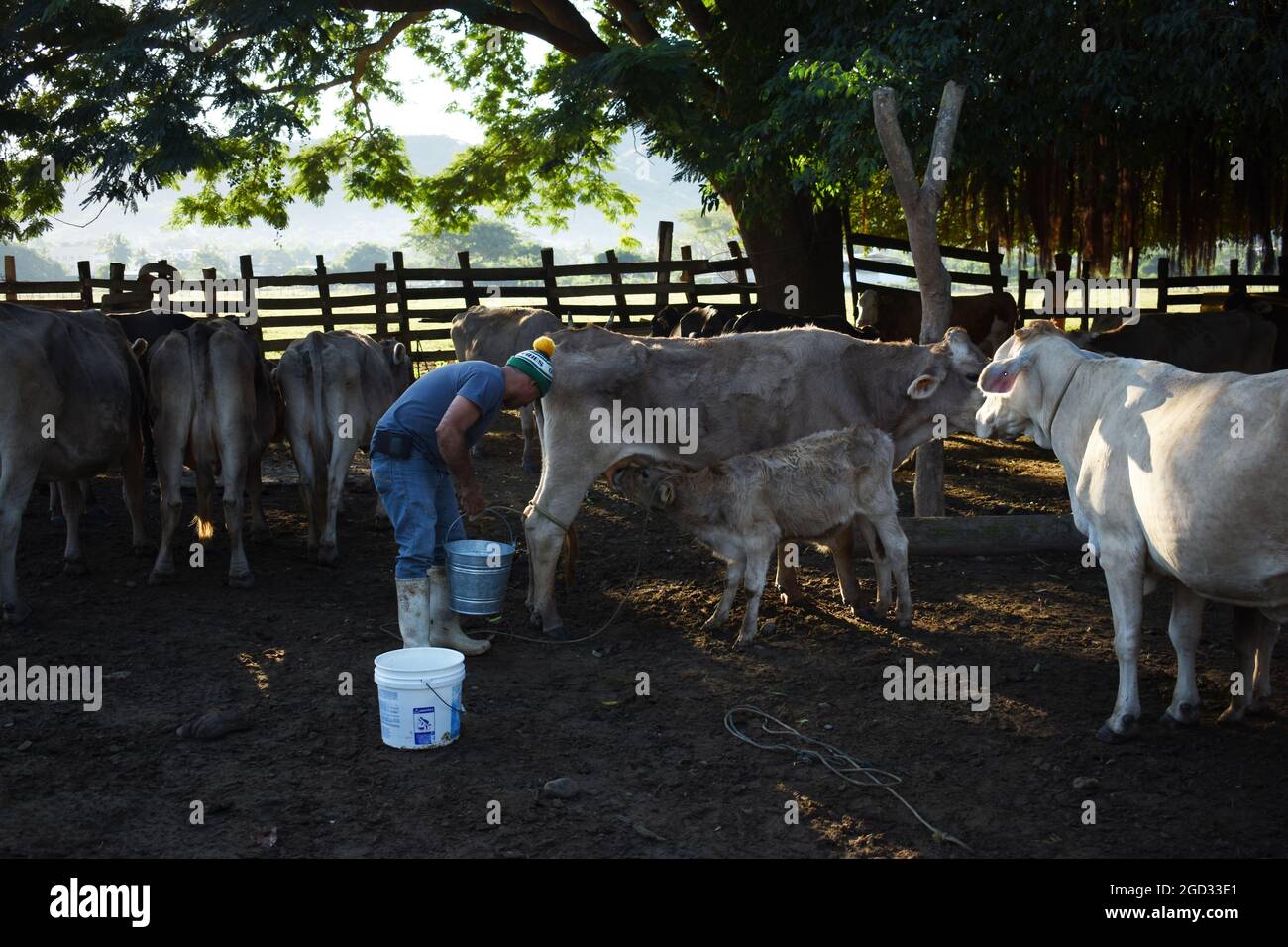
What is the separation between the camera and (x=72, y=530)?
352 inches

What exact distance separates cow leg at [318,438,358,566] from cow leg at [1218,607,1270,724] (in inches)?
247

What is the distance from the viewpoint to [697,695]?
20.7ft

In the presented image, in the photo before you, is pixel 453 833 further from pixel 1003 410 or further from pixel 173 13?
pixel 173 13

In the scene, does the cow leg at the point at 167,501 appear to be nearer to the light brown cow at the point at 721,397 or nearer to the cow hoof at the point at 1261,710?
the light brown cow at the point at 721,397

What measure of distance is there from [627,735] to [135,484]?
18.5 feet

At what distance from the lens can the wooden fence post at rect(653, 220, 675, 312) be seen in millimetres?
21188

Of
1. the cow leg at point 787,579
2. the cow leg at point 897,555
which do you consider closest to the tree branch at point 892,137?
the cow leg at point 897,555

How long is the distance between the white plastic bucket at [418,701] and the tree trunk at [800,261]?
11254mm

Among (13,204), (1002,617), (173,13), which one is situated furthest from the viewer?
(13,204)

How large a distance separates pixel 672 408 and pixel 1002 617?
2548 millimetres

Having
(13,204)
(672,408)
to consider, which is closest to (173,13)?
(13,204)

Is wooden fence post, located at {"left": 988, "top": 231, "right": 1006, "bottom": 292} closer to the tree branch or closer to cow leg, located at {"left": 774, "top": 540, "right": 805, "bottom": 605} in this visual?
the tree branch

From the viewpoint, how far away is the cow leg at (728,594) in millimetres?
7297

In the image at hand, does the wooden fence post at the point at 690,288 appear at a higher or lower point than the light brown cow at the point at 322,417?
higher
